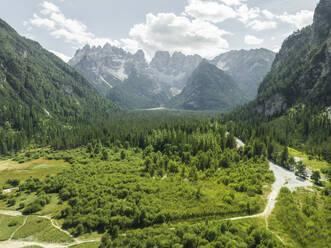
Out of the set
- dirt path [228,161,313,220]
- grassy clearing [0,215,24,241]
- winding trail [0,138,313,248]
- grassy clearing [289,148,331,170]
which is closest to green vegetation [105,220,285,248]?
winding trail [0,138,313,248]

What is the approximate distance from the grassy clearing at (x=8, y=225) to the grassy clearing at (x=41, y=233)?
225 centimetres

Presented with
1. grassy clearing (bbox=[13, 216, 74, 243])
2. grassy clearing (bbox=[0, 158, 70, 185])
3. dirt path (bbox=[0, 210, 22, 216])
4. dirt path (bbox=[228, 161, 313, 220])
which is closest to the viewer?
grassy clearing (bbox=[13, 216, 74, 243])

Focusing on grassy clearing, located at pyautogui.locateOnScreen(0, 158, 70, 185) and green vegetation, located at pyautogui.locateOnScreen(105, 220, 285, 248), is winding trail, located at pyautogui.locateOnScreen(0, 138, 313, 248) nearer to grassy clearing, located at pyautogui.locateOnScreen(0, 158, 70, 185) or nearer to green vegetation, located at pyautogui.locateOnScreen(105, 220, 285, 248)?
green vegetation, located at pyautogui.locateOnScreen(105, 220, 285, 248)

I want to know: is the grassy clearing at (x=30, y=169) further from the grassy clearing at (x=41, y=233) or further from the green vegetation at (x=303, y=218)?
the green vegetation at (x=303, y=218)

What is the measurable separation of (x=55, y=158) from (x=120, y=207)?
87.0 metres

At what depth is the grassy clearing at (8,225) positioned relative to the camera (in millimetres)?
47938

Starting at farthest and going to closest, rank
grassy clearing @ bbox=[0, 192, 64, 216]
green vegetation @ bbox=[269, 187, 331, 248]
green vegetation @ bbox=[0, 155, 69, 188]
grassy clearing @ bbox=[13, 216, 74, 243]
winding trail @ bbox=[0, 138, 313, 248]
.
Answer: green vegetation @ bbox=[0, 155, 69, 188]
grassy clearing @ bbox=[0, 192, 64, 216]
grassy clearing @ bbox=[13, 216, 74, 243]
green vegetation @ bbox=[269, 187, 331, 248]
winding trail @ bbox=[0, 138, 313, 248]

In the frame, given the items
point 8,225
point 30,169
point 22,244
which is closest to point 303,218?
point 22,244

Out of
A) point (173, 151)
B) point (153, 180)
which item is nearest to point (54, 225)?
point (153, 180)

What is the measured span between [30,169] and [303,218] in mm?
125609

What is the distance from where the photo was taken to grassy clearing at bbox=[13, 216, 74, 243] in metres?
45.7

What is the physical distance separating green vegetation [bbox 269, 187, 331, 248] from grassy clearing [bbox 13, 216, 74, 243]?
56047mm

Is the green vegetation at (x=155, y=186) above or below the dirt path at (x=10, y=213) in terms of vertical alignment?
above

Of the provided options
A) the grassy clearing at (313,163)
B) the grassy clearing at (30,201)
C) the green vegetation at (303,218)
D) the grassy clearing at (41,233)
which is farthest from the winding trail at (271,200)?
the grassy clearing at (313,163)
